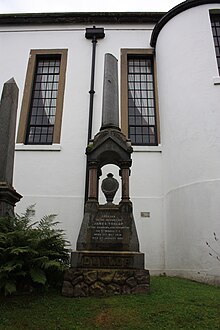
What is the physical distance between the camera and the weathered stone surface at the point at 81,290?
566 cm

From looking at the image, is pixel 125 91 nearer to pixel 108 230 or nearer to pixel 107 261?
pixel 108 230

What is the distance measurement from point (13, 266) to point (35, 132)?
820 centimetres

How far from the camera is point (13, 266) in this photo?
5.20 m

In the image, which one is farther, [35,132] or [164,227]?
[35,132]

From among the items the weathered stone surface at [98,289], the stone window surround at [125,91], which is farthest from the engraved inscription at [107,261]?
the stone window surround at [125,91]

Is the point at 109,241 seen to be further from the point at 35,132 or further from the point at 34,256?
the point at 35,132

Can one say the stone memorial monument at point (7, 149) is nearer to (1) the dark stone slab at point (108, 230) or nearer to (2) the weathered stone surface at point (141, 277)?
(1) the dark stone slab at point (108, 230)

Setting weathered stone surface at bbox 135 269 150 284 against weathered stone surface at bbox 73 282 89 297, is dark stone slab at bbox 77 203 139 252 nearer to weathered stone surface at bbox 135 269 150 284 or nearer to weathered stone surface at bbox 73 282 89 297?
weathered stone surface at bbox 135 269 150 284

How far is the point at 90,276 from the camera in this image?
5.84 m

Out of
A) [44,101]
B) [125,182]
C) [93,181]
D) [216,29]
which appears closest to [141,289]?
[125,182]

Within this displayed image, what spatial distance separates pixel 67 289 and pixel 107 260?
937 mm

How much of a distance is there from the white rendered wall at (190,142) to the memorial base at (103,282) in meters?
3.18

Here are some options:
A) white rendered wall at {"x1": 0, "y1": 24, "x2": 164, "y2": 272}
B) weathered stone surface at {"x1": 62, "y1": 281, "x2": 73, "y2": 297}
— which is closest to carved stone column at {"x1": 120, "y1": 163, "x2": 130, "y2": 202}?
weathered stone surface at {"x1": 62, "y1": 281, "x2": 73, "y2": 297}

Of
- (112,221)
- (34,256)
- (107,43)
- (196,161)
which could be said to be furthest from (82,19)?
(34,256)
